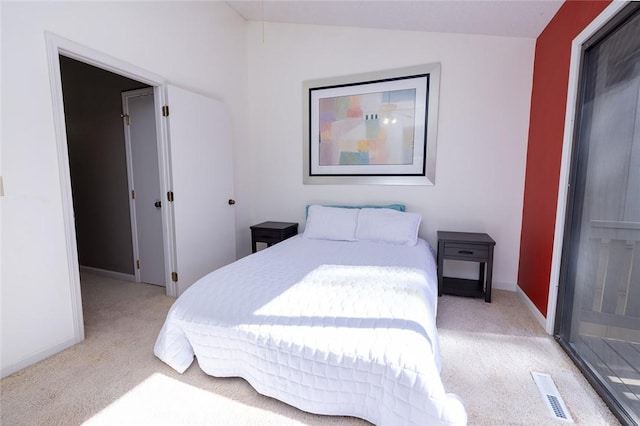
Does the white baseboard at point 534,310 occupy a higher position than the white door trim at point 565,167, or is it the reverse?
the white door trim at point 565,167

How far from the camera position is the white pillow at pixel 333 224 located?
2.96 m

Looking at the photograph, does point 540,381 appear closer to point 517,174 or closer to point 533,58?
point 517,174

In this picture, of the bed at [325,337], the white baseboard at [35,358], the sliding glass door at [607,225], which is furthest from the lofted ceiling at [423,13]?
the white baseboard at [35,358]

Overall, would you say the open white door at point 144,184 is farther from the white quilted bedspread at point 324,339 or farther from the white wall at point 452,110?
the white quilted bedspread at point 324,339

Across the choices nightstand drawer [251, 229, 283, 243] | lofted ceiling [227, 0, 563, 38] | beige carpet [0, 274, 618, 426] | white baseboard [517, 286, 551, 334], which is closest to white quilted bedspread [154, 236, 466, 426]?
beige carpet [0, 274, 618, 426]

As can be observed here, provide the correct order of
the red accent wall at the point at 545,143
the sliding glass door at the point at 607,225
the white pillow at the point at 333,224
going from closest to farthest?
the sliding glass door at the point at 607,225
the red accent wall at the point at 545,143
the white pillow at the point at 333,224

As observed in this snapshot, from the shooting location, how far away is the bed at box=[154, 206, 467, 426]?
1.17 meters

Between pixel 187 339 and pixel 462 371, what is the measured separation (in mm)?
1662

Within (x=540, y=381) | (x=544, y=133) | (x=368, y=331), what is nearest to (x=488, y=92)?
(x=544, y=133)

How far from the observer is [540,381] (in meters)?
1.63

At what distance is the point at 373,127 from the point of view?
3.23 meters

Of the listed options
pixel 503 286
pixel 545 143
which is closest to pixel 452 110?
pixel 545 143

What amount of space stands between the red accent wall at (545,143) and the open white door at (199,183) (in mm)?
3094

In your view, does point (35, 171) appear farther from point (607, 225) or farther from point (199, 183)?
point (607, 225)
